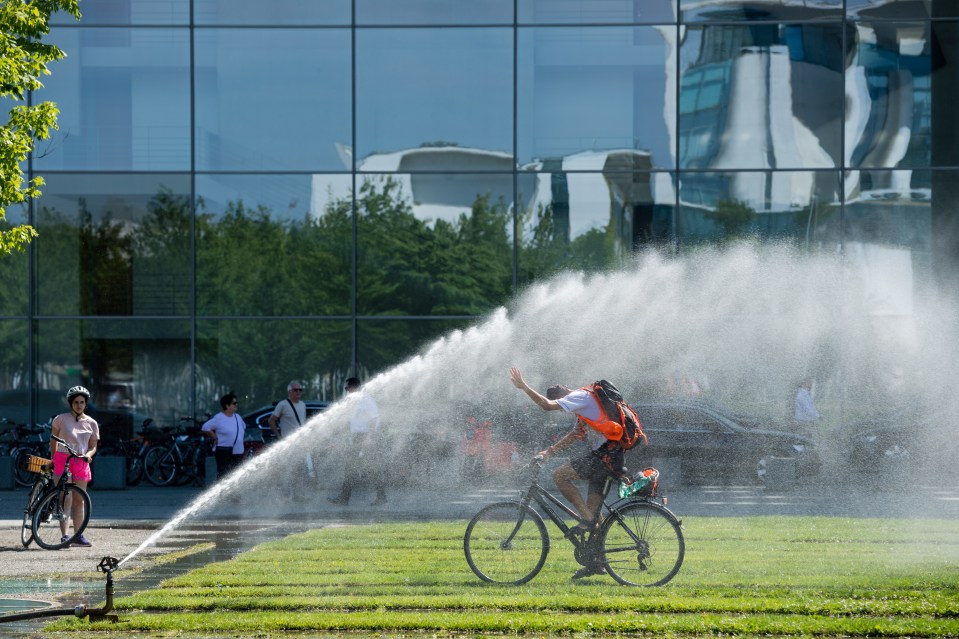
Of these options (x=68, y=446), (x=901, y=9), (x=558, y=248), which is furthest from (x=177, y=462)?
(x=901, y=9)

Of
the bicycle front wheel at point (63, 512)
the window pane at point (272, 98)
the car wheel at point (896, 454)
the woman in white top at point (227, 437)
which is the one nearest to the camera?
the bicycle front wheel at point (63, 512)

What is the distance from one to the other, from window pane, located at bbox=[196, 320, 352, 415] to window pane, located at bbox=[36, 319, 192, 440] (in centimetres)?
39

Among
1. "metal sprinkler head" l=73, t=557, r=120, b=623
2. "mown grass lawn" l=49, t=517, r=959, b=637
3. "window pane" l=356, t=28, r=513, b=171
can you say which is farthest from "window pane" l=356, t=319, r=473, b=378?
"metal sprinkler head" l=73, t=557, r=120, b=623

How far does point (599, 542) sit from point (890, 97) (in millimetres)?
15937

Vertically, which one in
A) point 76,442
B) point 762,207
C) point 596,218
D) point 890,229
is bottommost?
point 76,442

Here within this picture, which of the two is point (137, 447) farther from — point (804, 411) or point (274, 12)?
point (804, 411)

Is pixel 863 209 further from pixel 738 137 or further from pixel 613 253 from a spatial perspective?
pixel 613 253

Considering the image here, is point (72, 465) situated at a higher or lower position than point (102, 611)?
higher

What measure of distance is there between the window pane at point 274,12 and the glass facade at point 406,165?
0.04 meters

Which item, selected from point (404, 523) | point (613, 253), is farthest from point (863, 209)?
point (404, 523)

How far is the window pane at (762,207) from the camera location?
917 inches

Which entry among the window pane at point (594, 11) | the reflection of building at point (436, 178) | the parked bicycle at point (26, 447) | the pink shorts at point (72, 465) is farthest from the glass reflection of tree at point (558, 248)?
the pink shorts at point (72, 465)

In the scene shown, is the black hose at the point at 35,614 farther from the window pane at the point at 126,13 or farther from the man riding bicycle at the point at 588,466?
the window pane at the point at 126,13

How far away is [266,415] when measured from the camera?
22766mm
